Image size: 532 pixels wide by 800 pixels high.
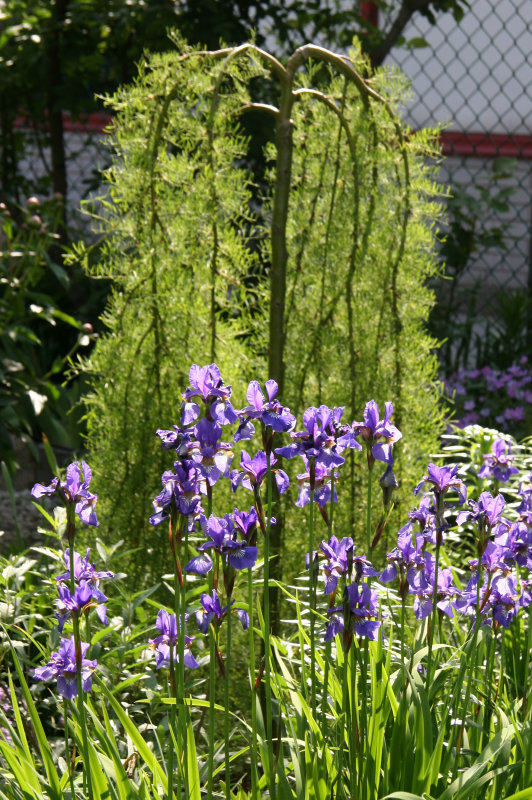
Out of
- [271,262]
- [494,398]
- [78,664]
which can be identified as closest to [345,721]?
[78,664]

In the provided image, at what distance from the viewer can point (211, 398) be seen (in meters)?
1.15

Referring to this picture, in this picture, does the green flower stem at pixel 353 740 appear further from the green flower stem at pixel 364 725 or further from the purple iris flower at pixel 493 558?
the purple iris flower at pixel 493 558

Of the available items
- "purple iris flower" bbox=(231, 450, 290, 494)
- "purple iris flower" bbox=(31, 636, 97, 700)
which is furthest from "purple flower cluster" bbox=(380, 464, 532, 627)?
"purple iris flower" bbox=(31, 636, 97, 700)

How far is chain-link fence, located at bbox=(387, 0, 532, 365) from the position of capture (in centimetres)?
546

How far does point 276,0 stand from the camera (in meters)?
5.28

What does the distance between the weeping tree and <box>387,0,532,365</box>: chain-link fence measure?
2.50 metres

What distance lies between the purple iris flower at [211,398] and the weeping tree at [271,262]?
1008mm

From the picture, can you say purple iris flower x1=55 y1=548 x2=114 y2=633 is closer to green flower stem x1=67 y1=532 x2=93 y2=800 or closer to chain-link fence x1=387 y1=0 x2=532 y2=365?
green flower stem x1=67 y1=532 x2=93 y2=800

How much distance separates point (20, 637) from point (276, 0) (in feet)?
13.8

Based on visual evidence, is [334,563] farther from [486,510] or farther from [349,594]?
[486,510]

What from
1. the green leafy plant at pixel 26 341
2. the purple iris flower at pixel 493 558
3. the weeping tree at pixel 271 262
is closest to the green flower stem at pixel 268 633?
the purple iris flower at pixel 493 558

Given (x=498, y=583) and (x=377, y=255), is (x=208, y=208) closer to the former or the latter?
(x=377, y=255)

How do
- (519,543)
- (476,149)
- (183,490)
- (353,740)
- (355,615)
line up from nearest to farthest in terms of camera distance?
(183,490) → (355,615) → (353,740) → (519,543) → (476,149)

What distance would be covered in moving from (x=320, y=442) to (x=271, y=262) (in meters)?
1.07
